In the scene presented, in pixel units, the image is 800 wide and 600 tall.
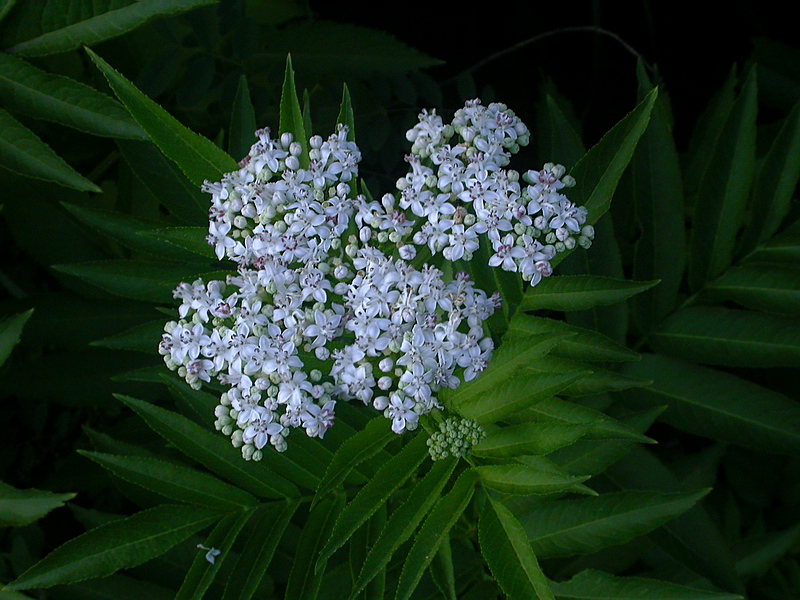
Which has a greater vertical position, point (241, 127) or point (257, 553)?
point (241, 127)

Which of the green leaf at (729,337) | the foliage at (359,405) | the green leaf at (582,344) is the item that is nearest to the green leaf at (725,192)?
the foliage at (359,405)

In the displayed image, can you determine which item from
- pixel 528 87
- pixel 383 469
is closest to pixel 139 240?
pixel 383 469

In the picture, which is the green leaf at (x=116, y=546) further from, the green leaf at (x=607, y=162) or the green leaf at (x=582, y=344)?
the green leaf at (x=607, y=162)

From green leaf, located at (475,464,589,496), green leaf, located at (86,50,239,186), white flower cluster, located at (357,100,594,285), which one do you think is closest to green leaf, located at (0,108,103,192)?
green leaf, located at (86,50,239,186)

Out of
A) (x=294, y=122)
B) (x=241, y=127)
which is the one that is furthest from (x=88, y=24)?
(x=294, y=122)

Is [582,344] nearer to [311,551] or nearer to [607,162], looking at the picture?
[607,162]

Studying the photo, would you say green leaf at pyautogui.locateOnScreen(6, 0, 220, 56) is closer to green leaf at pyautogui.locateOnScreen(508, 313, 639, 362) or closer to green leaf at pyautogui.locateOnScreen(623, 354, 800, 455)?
green leaf at pyautogui.locateOnScreen(508, 313, 639, 362)
